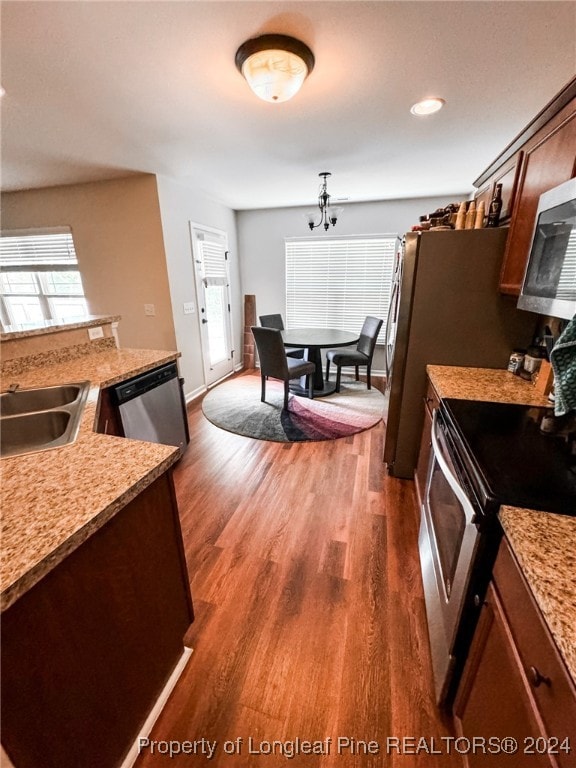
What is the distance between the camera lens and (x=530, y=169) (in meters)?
1.43

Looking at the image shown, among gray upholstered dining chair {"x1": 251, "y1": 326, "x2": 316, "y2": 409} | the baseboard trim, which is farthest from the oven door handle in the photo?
gray upholstered dining chair {"x1": 251, "y1": 326, "x2": 316, "y2": 409}

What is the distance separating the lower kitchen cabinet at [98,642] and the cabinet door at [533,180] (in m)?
1.84

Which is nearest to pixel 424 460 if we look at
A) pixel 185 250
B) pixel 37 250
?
pixel 185 250

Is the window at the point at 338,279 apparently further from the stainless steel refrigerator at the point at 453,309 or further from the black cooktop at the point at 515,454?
the black cooktop at the point at 515,454

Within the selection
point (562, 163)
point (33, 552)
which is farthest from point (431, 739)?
point (562, 163)

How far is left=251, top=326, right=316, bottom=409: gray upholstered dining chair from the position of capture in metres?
3.14

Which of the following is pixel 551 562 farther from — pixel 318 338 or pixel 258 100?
pixel 318 338

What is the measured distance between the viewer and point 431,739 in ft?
3.37

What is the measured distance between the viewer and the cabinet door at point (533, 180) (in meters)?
1.15

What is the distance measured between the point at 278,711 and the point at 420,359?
1863mm

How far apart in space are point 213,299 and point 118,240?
130cm

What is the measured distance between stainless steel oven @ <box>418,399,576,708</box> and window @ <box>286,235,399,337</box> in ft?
11.2

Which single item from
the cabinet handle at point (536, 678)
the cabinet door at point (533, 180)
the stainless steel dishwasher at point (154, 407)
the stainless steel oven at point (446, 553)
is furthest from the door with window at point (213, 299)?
the cabinet handle at point (536, 678)

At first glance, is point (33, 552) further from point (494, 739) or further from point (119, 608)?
point (494, 739)
